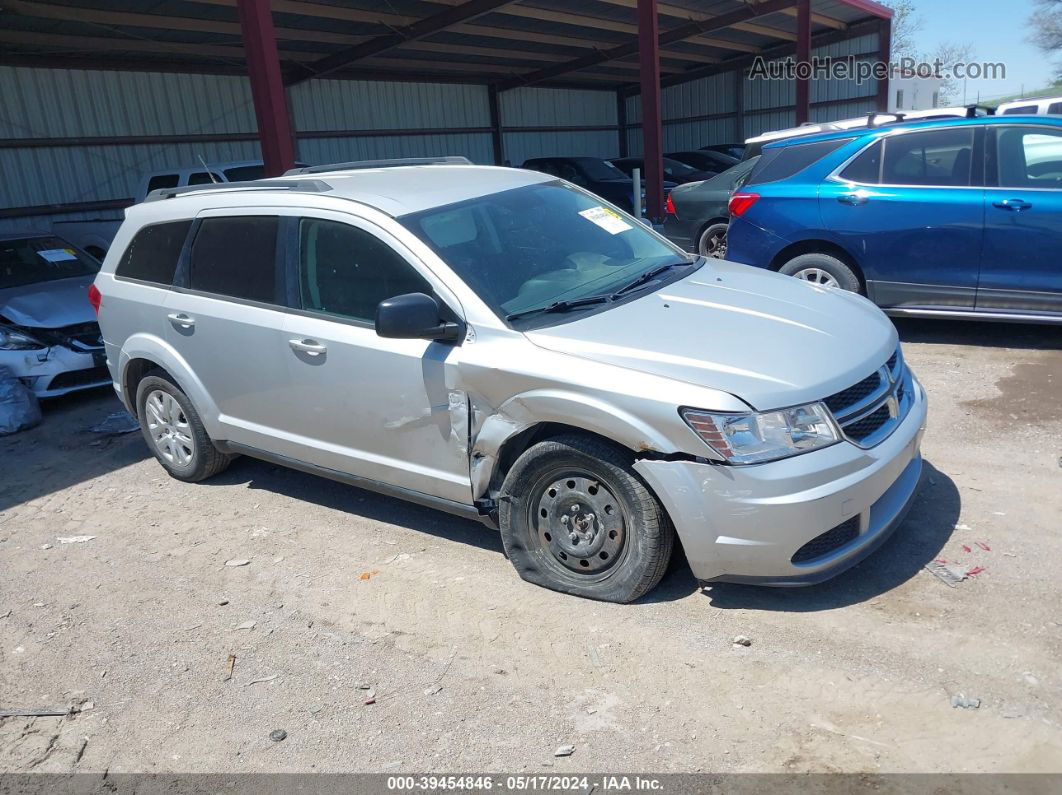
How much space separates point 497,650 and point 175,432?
304cm

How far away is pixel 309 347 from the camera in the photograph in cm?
431

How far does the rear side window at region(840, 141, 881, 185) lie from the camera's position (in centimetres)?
698

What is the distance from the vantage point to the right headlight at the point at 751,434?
3201 mm

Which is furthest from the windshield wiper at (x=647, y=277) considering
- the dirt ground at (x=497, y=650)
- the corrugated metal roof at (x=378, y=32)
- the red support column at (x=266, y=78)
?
the corrugated metal roof at (x=378, y=32)

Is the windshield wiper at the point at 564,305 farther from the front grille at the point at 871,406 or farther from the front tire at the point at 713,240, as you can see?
the front tire at the point at 713,240

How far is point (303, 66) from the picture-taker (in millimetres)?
18172

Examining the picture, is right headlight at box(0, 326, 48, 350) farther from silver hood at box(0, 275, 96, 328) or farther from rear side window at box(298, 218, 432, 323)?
rear side window at box(298, 218, 432, 323)

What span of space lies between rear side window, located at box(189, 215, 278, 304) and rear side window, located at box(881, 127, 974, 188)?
493cm

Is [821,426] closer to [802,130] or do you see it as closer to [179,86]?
[802,130]

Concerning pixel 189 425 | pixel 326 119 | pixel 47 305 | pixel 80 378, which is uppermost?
pixel 326 119

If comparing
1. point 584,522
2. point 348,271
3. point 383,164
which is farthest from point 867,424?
point 383,164

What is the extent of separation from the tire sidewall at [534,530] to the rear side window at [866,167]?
4.74 metres

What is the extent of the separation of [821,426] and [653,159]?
12.8 m

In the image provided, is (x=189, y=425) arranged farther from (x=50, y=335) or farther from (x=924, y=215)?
(x=924, y=215)
